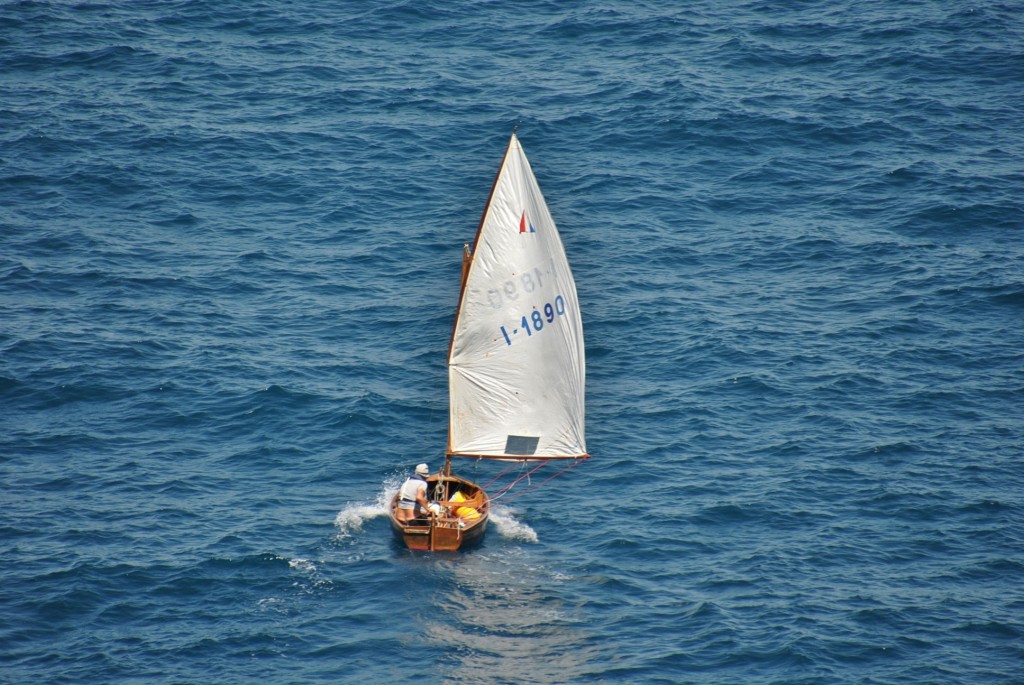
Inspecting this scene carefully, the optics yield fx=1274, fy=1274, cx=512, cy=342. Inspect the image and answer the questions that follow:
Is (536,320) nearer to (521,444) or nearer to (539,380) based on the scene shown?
(539,380)

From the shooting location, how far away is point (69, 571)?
5484 cm

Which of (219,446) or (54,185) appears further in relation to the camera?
(54,185)

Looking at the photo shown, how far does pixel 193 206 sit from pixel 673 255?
32214 millimetres

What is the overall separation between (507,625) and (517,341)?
1343cm

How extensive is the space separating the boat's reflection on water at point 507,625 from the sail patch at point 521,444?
5207mm

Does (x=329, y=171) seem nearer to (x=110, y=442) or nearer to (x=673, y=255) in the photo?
(x=673, y=255)

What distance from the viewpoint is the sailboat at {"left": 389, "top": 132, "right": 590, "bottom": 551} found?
56906mm

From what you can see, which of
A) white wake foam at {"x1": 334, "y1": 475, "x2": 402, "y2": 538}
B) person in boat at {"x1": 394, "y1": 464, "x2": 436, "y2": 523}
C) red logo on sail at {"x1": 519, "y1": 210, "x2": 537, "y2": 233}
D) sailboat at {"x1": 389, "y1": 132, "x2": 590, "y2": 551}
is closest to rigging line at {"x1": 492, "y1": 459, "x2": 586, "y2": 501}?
sailboat at {"x1": 389, "y1": 132, "x2": 590, "y2": 551}

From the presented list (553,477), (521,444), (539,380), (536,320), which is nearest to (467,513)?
(521,444)

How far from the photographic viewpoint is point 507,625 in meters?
51.9

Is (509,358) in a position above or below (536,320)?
below

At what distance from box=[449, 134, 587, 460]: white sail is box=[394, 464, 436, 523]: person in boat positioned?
3.01 m

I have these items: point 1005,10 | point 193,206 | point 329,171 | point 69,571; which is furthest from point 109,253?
point 1005,10

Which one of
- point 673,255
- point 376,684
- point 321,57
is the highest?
point 321,57
